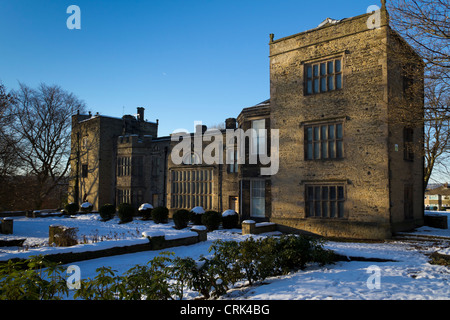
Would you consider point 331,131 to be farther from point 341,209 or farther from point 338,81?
point 341,209

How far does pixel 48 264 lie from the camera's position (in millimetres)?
4828

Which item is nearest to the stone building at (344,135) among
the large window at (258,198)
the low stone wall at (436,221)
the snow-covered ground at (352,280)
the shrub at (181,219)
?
the low stone wall at (436,221)

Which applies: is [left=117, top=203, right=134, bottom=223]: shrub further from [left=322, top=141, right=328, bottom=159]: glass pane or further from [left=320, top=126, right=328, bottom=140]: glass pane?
[left=320, top=126, right=328, bottom=140]: glass pane

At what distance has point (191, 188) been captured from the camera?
87.4 feet

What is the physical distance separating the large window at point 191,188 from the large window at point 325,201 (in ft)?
32.6

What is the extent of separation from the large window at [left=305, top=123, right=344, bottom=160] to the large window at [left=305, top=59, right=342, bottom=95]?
1.95 m

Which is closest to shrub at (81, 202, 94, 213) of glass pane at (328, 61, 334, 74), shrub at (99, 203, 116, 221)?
shrub at (99, 203, 116, 221)

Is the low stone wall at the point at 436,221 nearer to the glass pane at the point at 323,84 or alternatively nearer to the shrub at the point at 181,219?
the glass pane at the point at 323,84

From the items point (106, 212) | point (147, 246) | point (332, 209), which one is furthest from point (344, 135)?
point (106, 212)

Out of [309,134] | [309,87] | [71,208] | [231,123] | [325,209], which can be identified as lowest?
[71,208]

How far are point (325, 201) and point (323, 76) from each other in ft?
21.4
